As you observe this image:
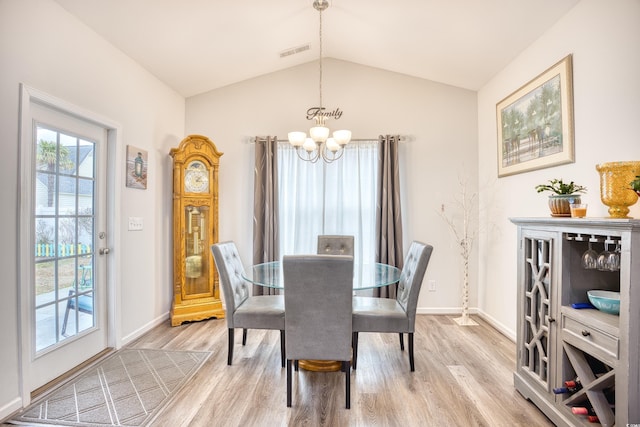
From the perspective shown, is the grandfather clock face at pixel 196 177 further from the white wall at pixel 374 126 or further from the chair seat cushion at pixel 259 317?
the chair seat cushion at pixel 259 317

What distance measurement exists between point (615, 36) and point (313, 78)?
2901mm

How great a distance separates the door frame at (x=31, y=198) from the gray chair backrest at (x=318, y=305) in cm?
165

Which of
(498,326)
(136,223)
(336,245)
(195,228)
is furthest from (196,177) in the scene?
(498,326)

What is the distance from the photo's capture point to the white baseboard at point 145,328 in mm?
3081

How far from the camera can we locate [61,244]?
2.46 meters

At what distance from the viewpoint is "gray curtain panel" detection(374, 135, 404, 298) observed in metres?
3.86

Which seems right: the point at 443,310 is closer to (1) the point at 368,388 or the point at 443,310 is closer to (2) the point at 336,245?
(2) the point at 336,245

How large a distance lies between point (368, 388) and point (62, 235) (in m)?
2.53

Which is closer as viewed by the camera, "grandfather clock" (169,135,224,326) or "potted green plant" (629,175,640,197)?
"potted green plant" (629,175,640,197)

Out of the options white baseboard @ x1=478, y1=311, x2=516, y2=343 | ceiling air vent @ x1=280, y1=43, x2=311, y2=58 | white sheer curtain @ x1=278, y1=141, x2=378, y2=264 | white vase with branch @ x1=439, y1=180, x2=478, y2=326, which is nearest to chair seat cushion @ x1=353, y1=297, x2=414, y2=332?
white baseboard @ x1=478, y1=311, x2=516, y2=343

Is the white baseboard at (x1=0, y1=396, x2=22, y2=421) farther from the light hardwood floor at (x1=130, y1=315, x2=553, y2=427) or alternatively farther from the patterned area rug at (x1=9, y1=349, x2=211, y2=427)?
the light hardwood floor at (x1=130, y1=315, x2=553, y2=427)

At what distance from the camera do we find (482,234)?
12.8 feet

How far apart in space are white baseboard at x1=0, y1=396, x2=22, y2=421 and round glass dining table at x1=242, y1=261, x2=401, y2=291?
5.04 feet

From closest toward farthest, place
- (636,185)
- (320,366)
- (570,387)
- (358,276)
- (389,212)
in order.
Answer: (636,185) → (570,387) → (320,366) → (358,276) → (389,212)
